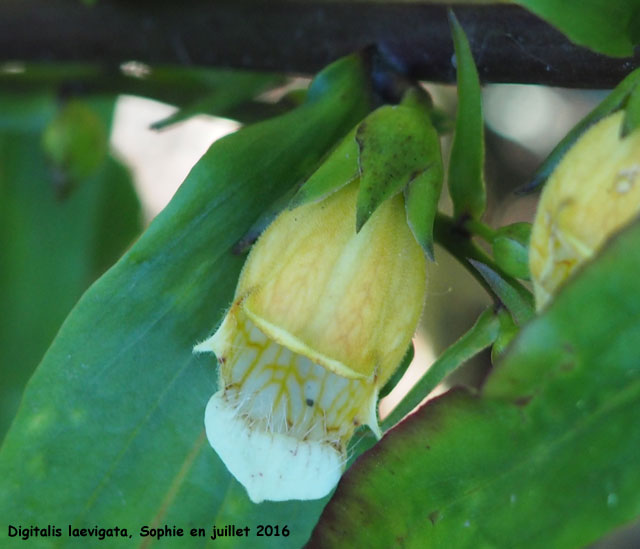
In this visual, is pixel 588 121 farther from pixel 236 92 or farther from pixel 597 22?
pixel 236 92

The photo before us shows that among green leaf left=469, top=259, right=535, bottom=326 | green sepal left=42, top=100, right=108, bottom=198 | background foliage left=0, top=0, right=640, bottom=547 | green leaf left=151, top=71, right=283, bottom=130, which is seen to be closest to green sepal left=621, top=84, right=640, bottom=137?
background foliage left=0, top=0, right=640, bottom=547

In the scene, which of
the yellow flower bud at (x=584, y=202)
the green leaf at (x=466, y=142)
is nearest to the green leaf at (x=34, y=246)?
the green leaf at (x=466, y=142)

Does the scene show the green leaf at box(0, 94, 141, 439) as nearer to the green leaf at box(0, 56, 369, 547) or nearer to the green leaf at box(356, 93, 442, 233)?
the green leaf at box(0, 56, 369, 547)

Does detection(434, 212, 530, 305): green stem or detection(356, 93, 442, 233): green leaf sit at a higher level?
detection(356, 93, 442, 233): green leaf

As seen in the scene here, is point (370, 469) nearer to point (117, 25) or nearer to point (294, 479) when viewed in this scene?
point (294, 479)

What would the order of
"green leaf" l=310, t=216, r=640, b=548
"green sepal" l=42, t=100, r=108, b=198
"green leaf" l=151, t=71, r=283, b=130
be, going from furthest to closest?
"green sepal" l=42, t=100, r=108, b=198 → "green leaf" l=151, t=71, r=283, b=130 → "green leaf" l=310, t=216, r=640, b=548

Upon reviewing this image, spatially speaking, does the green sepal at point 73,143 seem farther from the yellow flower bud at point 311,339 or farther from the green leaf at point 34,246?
the yellow flower bud at point 311,339

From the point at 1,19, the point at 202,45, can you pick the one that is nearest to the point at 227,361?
the point at 202,45
